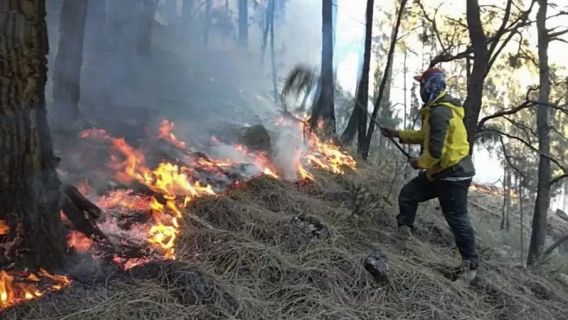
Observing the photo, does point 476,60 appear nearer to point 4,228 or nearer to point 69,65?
point 69,65

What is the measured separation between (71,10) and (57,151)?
2.63 metres

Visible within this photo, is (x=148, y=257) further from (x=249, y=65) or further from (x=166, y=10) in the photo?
(x=166, y=10)

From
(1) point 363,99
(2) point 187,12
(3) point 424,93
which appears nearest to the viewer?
(3) point 424,93

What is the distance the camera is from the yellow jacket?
4855mm

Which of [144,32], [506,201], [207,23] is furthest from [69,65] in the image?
[207,23]

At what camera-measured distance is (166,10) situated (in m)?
29.0

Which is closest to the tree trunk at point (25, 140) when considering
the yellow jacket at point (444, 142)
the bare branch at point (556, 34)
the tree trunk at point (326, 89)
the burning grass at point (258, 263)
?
the burning grass at point (258, 263)

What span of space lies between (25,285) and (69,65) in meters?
4.73

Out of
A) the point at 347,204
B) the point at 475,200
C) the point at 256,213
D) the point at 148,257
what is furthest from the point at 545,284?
the point at 475,200

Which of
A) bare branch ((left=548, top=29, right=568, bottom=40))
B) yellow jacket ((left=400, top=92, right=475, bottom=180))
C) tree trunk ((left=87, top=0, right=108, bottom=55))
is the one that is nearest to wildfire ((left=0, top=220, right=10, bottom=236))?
yellow jacket ((left=400, top=92, right=475, bottom=180))

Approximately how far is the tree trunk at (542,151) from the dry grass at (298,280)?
3348mm

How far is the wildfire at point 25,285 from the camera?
3287 mm

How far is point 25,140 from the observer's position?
341cm

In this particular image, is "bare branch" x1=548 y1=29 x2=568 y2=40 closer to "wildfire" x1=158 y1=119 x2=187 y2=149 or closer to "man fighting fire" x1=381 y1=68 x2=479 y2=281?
"man fighting fire" x1=381 y1=68 x2=479 y2=281
